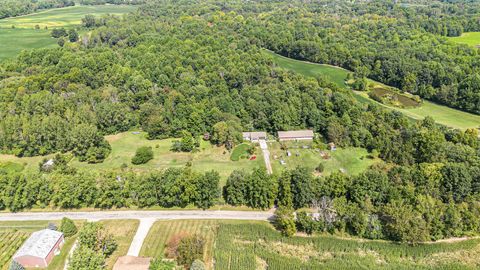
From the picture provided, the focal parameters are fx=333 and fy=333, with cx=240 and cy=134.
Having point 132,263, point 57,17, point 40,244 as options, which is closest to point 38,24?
point 57,17

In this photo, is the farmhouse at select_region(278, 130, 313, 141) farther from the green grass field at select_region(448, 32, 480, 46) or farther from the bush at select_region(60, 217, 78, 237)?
the green grass field at select_region(448, 32, 480, 46)

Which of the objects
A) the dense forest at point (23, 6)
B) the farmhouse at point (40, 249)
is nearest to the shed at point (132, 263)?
the farmhouse at point (40, 249)

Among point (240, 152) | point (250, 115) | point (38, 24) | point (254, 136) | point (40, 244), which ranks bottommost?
point (240, 152)

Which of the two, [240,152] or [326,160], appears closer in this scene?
[326,160]

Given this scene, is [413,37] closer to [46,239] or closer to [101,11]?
[46,239]

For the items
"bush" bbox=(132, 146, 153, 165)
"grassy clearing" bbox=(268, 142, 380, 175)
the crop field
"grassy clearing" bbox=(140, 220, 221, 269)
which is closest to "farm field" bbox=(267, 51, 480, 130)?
"grassy clearing" bbox=(268, 142, 380, 175)

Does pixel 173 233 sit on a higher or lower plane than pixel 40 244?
lower

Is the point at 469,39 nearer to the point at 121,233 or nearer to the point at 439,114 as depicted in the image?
the point at 439,114
